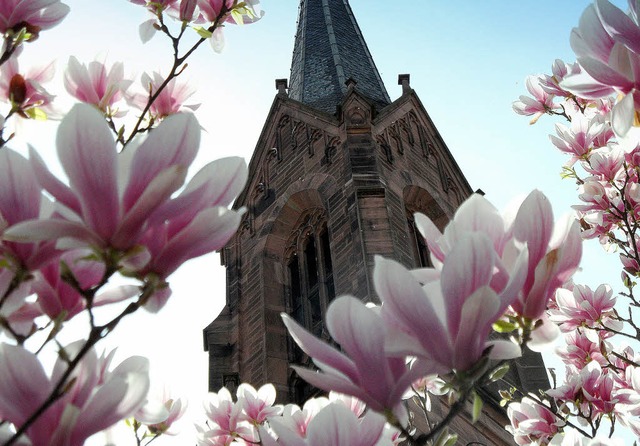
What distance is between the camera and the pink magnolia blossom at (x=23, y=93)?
1818 mm

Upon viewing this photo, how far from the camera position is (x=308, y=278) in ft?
43.1

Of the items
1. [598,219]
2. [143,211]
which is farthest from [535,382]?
[143,211]

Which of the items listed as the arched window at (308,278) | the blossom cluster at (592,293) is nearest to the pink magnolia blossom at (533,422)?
the blossom cluster at (592,293)

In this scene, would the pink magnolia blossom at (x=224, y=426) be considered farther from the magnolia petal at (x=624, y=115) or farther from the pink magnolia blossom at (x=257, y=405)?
the magnolia petal at (x=624, y=115)

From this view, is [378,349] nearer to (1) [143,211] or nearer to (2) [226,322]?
(1) [143,211]

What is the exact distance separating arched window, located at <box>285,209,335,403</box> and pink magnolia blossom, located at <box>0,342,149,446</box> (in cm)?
1027

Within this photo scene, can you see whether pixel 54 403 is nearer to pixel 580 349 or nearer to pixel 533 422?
pixel 533 422

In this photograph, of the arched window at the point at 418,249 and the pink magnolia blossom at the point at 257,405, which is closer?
the pink magnolia blossom at the point at 257,405

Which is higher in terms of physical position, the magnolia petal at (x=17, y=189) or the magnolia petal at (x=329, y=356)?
the magnolia petal at (x=17, y=189)

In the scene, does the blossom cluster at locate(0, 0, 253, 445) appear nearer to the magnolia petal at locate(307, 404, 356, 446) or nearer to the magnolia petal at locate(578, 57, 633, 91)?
the magnolia petal at locate(307, 404, 356, 446)

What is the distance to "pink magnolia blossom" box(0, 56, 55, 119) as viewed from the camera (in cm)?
182

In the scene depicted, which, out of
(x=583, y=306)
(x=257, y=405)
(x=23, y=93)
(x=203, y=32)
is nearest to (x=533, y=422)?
(x=583, y=306)

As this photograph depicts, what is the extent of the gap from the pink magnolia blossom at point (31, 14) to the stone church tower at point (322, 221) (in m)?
7.68

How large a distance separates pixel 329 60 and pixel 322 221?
819 cm
